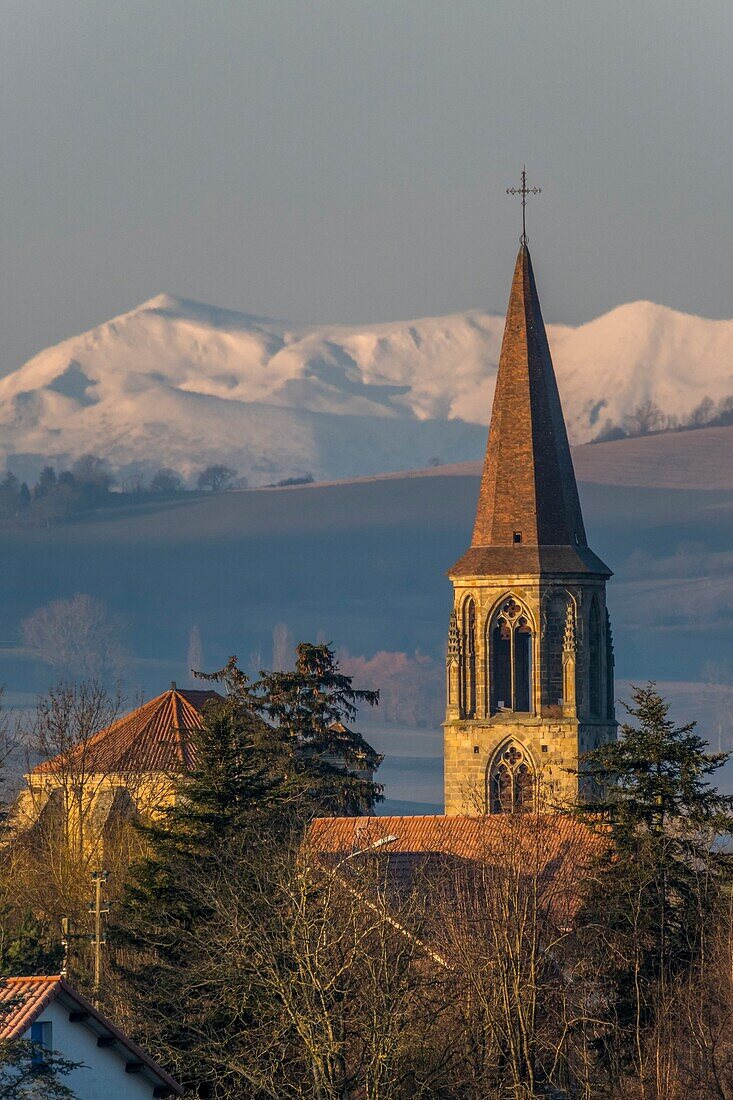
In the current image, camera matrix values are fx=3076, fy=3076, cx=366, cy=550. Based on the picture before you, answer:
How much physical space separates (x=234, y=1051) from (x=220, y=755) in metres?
10.2

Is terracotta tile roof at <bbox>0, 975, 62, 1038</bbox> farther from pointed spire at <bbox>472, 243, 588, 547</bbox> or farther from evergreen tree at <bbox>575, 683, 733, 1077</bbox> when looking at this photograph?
pointed spire at <bbox>472, 243, 588, 547</bbox>

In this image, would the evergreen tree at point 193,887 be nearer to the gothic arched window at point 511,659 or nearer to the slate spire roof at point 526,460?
the gothic arched window at point 511,659

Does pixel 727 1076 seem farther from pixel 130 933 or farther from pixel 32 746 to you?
pixel 32 746

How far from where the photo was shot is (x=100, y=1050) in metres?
51.6

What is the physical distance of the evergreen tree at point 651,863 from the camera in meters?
58.2

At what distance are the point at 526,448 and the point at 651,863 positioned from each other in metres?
64.2

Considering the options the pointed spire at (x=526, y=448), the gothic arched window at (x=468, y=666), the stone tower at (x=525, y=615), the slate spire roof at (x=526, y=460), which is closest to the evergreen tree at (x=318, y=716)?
the stone tower at (x=525, y=615)

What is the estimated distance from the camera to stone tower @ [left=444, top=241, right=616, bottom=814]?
120 m

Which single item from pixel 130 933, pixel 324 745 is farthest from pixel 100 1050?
pixel 324 745

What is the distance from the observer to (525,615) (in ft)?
396

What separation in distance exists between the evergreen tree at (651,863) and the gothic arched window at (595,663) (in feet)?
195

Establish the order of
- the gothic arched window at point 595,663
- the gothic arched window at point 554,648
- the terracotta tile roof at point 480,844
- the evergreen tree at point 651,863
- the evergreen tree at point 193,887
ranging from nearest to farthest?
the evergreen tree at point 193,887 → the evergreen tree at point 651,863 → the terracotta tile roof at point 480,844 → the gothic arched window at point 554,648 → the gothic arched window at point 595,663

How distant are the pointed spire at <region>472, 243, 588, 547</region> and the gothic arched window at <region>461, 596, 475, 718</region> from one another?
128 inches

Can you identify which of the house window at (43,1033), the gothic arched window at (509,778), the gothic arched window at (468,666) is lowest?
the house window at (43,1033)
